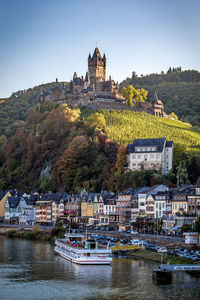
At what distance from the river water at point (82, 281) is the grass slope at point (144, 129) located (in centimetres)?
5791

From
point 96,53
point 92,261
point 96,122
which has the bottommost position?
point 92,261

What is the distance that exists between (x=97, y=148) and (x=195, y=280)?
67.7 meters

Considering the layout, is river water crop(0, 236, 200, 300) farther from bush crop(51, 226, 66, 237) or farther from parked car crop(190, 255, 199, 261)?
bush crop(51, 226, 66, 237)

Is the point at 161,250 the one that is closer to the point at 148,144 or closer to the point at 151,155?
the point at 151,155

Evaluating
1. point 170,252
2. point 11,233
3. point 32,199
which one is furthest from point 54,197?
point 170,252

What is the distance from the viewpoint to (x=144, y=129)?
128375 millimetres

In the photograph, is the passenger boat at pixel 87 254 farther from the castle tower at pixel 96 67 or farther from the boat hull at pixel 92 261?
the castle tower at pixel 96 67

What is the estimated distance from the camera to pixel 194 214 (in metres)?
80.6

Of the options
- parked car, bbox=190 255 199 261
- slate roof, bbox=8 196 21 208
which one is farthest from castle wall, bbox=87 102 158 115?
parked car, bbox=190 255 199 261

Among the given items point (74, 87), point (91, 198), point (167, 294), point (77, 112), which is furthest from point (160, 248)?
point (74, 87)

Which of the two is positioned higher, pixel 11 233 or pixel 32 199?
pixel 32 199

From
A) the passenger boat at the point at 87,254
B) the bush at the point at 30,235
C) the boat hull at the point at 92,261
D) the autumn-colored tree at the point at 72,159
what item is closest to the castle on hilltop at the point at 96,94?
the autumn-colored tree at the point at 72,159

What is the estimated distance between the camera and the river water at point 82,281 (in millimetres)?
47750

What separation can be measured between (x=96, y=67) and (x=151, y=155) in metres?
57.5
